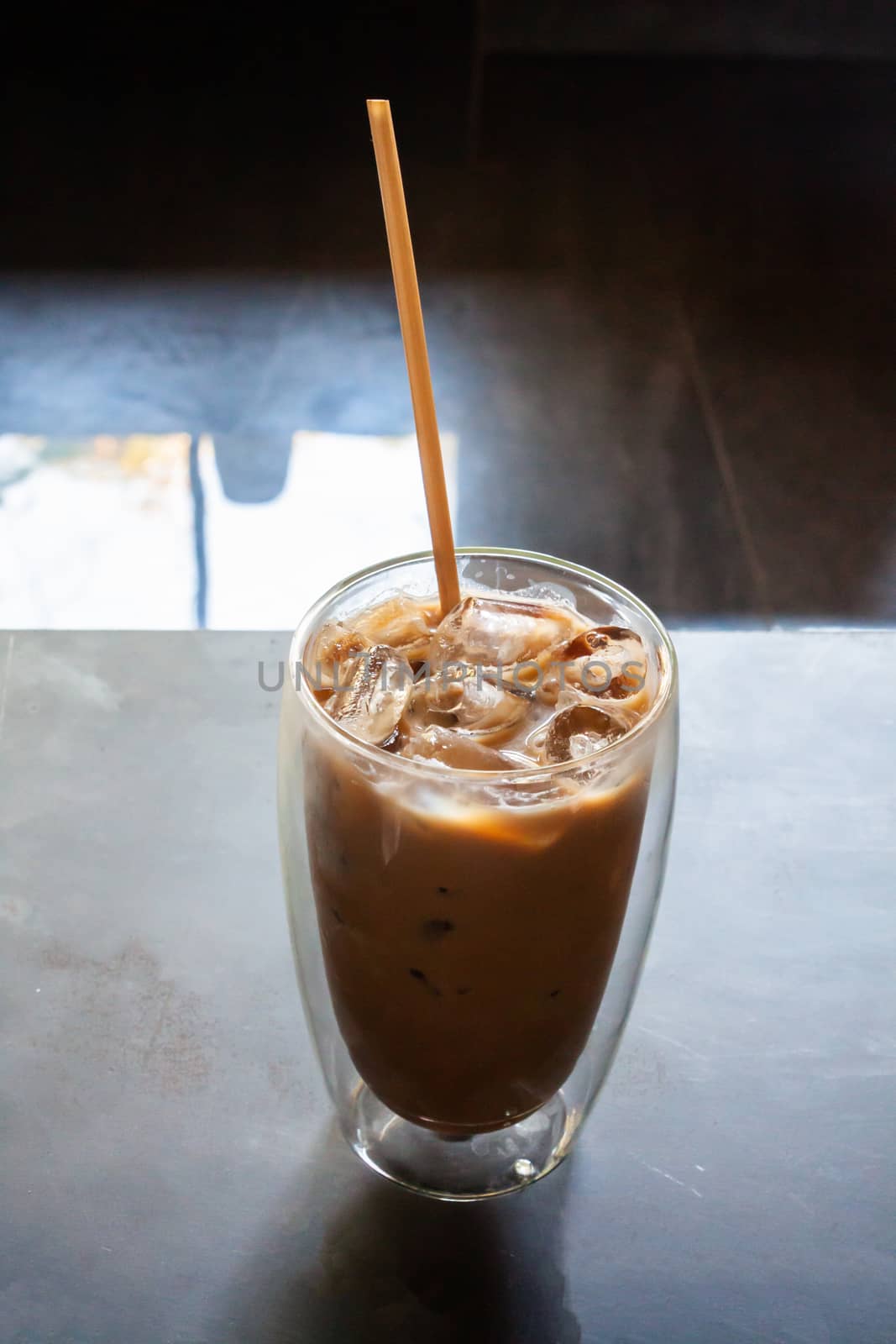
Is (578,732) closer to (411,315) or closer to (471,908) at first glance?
(471,908)

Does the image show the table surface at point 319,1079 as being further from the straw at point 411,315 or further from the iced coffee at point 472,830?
the straw at point 411,315

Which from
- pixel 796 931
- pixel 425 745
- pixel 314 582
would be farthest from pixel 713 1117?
pixel 314 582

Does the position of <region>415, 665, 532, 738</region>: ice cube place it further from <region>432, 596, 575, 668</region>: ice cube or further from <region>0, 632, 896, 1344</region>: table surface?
<region>0, 632, 896, 1344</region>: table surface

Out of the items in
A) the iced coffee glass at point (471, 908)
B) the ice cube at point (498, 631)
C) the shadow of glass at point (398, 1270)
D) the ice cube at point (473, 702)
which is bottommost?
the shadow of glass at point (398, 1270)

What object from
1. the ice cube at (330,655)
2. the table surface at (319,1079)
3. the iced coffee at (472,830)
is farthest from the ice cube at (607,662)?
the table surface at (319,1079)

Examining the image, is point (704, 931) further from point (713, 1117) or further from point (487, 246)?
point (487, 246)

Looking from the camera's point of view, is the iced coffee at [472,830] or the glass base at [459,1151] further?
the glass base at [459,1151]
